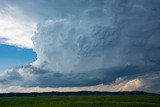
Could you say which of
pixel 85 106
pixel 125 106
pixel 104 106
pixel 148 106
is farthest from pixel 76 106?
pixel 148 106

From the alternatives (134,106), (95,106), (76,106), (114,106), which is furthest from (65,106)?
(134,106)

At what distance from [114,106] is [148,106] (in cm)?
966

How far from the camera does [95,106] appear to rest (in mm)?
87938

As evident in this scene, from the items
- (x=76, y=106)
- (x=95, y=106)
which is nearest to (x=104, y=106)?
(x=95, y=106)

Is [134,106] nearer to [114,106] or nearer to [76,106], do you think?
[114,106]

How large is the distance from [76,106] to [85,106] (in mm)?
2926

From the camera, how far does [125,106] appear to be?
85312 mm

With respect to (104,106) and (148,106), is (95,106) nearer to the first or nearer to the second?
(104,106)

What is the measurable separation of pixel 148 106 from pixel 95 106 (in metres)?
15.3

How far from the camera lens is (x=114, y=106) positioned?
284 ft

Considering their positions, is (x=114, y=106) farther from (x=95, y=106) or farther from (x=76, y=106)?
(x=76, y=106)

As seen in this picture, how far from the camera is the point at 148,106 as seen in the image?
276 feet

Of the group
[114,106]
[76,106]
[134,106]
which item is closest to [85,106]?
[76,106]

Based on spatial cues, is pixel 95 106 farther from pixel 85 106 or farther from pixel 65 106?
pixel 65 106
